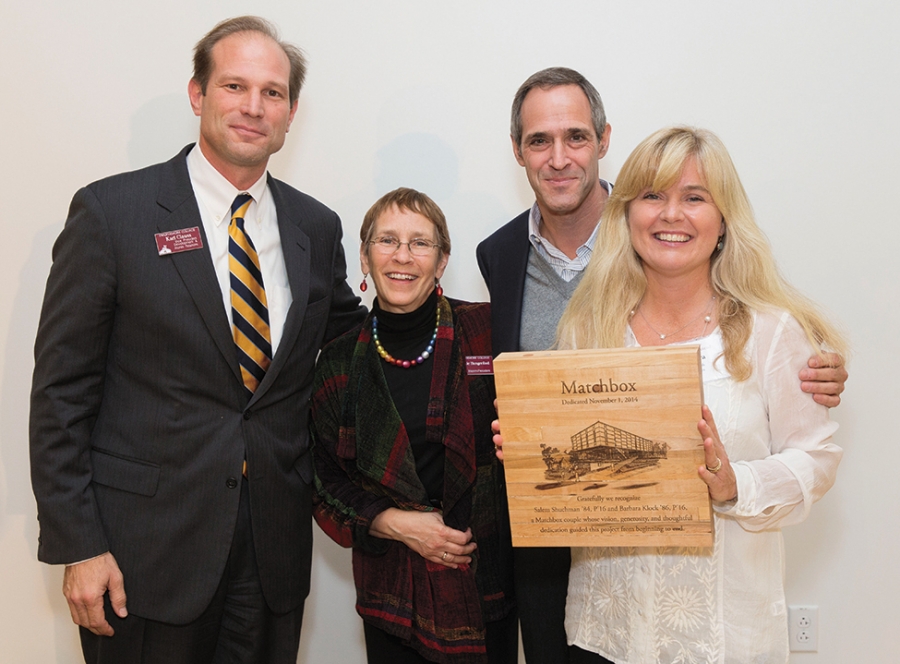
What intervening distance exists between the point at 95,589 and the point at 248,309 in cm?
86

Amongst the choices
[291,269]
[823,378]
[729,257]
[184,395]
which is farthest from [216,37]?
[823,378]

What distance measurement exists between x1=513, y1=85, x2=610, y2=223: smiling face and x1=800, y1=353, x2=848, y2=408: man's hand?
888mm

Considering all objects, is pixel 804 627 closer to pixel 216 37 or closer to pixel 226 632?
pixel 226 632

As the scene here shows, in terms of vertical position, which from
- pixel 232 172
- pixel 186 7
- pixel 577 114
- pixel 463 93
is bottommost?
pixel 232 172

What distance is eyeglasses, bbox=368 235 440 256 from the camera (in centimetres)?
227

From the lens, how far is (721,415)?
5.79 ft

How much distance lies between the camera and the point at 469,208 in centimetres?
307

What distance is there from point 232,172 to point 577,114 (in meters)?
1.10

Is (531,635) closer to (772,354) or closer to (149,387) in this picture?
(772,354)

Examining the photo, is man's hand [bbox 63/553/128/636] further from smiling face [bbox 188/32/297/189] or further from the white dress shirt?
smiling face [bbox 188/32/297/189]

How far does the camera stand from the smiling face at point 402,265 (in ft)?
7.39

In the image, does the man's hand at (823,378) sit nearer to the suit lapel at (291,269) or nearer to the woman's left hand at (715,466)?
the woman's left hand at (715,466)

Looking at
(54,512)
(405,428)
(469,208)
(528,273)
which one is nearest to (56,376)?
(54,512)

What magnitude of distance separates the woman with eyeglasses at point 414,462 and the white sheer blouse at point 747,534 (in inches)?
21.5
